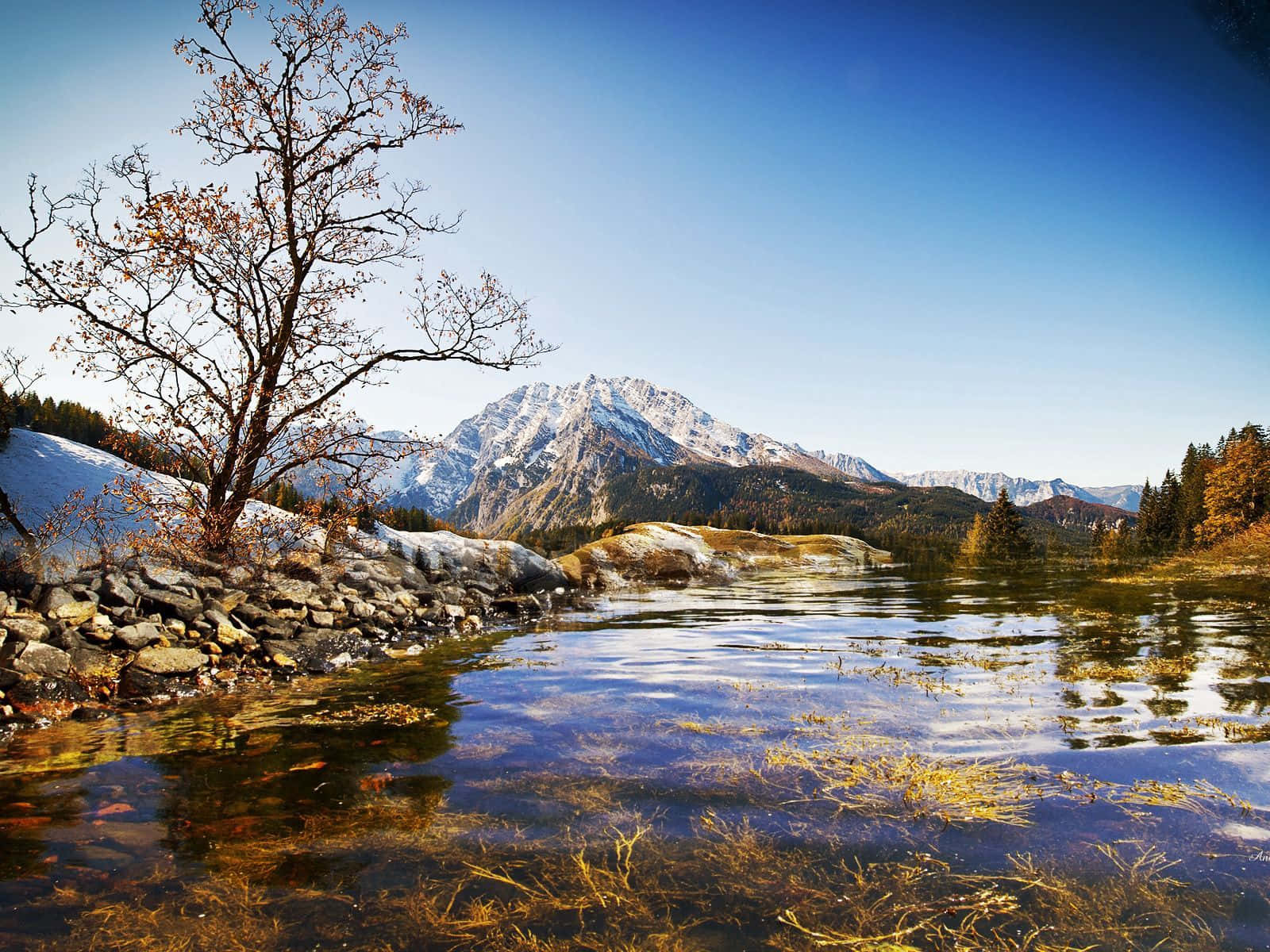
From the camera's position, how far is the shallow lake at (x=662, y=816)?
4.59 metres

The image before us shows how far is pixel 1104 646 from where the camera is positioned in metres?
16.4

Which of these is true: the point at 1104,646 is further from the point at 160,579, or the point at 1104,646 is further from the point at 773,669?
the point at 160,579

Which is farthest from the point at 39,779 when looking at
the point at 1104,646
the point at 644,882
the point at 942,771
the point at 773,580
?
the point at 773,580

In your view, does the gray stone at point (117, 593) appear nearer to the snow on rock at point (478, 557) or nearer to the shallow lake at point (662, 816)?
the shallow lake at point (662, 816)

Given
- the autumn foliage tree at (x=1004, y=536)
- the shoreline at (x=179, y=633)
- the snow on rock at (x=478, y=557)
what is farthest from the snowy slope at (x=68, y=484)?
the autumn foliage tree at (x=1004, y=536)

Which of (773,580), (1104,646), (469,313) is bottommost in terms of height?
(773,580)

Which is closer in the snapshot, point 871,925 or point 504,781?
point 871,925

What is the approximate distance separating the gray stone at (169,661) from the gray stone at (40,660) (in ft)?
3.84

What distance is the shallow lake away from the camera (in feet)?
15.1

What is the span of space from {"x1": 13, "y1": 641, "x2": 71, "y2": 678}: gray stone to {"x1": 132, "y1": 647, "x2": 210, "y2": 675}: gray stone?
3.84 ft

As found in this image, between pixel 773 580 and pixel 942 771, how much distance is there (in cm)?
5003

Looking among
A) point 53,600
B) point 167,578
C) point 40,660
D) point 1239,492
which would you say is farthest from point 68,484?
point 1239,492

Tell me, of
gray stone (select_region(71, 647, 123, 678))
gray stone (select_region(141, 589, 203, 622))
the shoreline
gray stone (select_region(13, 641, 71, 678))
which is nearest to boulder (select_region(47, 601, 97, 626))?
the shoreline

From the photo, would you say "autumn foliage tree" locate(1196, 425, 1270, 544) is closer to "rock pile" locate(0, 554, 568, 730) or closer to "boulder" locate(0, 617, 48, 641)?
"rock pile" locate(0, 554, 568, 730)
